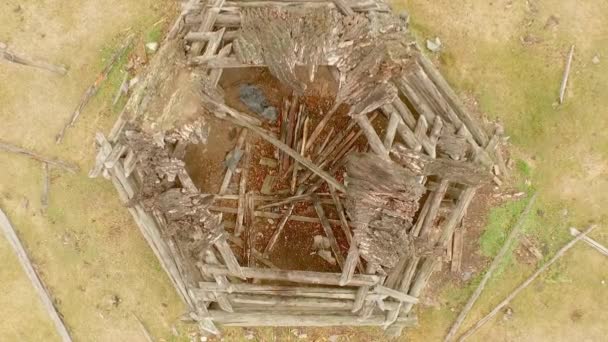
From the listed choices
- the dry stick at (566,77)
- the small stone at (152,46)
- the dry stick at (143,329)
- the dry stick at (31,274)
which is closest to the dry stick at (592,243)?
the dry stick at (566,77)

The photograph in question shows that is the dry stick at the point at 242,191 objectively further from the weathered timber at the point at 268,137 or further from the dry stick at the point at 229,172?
the weathered timber at the point at 268,137

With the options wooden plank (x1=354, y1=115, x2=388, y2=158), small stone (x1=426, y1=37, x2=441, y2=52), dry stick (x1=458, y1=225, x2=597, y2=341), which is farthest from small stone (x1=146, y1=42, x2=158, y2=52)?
dry stick (x1=458, y1=225, x2=597, y2=341)

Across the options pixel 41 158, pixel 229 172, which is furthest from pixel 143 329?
pixel 41 158

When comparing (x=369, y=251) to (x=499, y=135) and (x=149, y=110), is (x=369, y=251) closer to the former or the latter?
(x=499, y=135)

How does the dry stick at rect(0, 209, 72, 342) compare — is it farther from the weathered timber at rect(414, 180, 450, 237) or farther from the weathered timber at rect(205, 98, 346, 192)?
the weathered timber at rect(414, 180, 450, 237)

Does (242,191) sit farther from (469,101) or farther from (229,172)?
(469,101)

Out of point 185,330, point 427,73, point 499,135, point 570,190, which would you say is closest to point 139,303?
point 185,330
